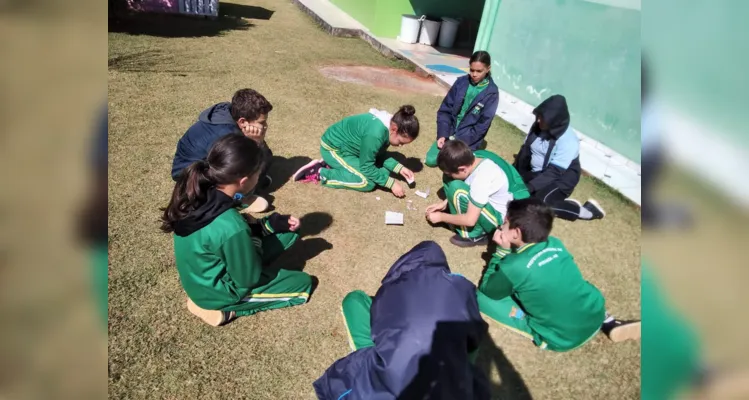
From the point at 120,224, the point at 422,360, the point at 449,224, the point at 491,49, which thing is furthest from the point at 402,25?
the point at 422,360

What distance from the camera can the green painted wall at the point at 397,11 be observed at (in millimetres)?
13039

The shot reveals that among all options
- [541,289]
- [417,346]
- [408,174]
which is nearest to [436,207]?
[408,174]

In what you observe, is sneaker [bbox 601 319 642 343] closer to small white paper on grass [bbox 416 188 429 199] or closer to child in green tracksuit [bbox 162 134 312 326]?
small white paper on grass [bbox 416 188 429 199]

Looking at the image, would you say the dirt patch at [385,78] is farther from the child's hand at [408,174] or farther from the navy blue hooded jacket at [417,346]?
the navy blue hooded jacket at [417,346]

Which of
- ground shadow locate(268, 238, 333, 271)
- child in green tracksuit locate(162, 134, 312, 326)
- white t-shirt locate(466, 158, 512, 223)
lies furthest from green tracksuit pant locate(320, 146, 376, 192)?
child in green tracksuit locate(162, 134, 312, 326)

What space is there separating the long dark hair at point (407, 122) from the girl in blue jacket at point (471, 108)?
1049mm

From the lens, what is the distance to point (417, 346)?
7.12ft

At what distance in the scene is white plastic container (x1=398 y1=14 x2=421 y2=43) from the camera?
12.7 metres

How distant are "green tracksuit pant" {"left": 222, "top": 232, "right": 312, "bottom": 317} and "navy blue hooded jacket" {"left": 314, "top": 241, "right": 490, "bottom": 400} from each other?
2.74 ft

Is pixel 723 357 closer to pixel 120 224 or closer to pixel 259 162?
pixel 259 162

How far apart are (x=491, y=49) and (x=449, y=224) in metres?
6.18

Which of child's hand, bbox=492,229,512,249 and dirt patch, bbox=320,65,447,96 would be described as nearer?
child's hand, bbox=492,229,512,249

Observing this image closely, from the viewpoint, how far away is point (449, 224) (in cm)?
477

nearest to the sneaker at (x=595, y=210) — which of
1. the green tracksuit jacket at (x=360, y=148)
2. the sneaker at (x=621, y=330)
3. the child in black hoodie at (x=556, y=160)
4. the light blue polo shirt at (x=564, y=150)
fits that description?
the child in black hoodie at (x=556, y=160)
